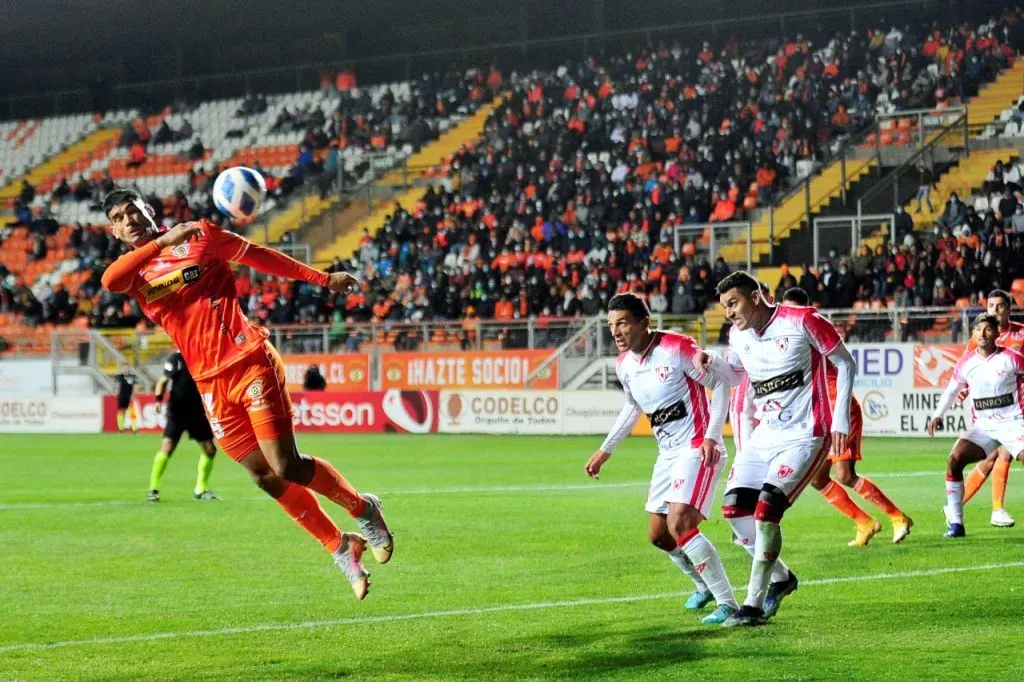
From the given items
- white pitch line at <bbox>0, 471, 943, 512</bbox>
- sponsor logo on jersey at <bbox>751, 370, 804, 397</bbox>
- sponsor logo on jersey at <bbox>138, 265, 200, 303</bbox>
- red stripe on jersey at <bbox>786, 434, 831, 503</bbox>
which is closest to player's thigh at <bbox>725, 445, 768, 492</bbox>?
red stripe on jersey at <bbox>786, 434, 831, 503</bbox>

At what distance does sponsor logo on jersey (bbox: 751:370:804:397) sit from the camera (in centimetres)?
859

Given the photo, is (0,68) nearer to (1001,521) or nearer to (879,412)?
(879,412)

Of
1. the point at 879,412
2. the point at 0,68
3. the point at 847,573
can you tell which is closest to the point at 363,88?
the point at 0,68

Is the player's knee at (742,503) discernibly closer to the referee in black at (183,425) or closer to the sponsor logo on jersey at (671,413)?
the sponsor logo on jersey at (671,413)

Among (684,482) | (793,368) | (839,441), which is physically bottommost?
(684,482)

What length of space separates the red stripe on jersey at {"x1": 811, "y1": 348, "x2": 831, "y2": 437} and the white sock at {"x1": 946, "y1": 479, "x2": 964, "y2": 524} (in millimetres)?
4953

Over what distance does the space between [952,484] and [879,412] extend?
50.1ft

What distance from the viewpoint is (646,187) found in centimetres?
3800

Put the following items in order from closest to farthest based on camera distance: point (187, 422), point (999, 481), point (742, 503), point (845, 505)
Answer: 1. point (742, 503)
2. point (845, 505)
3. point (999, 481)
4. point (187, 422)

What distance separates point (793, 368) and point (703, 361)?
544mm

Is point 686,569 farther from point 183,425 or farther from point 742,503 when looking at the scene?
point 183,425

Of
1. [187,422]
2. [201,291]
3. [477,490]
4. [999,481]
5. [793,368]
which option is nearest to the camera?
[793,368]

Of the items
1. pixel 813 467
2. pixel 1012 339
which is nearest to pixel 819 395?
pixel 813 467

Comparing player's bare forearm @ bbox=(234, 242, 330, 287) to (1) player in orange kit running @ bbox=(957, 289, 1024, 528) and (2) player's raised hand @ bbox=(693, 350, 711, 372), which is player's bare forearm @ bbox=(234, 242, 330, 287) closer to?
(2) player's raised hand @ bbox=(693, 350, 711, 372)
